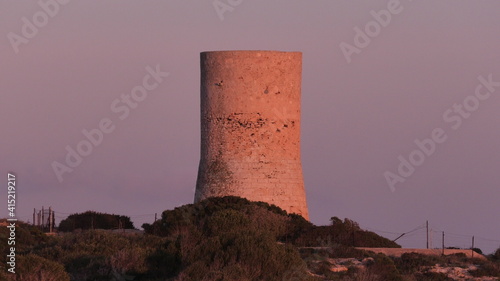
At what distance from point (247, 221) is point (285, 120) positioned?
4.55 m

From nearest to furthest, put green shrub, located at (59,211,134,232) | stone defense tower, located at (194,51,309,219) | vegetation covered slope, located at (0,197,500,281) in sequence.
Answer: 1. vegetation covered slope, located at (0,197,500,281)
2. stone defense tower, located at (194,51,309,219)
3. green shrub, located at (59,211,134,232)

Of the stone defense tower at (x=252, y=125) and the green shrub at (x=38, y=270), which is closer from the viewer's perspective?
the green shrub at (x=38, y=270)

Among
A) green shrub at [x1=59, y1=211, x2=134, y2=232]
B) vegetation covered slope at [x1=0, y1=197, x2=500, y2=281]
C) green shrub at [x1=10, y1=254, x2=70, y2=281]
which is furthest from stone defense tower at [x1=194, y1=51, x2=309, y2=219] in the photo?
green shrub at [x1=10, y1=254, x2=70, y2=281]

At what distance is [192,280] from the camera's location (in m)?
20.8

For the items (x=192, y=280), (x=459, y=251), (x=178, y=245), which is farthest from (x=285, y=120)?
(x=192, y=280)

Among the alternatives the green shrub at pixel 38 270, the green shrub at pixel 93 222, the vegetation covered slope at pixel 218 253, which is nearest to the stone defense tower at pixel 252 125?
the vegetation covered slope at pixel 218 253

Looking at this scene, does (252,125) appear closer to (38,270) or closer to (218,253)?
(218,253)

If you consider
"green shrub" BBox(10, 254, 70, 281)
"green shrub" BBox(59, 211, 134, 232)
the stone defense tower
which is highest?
the stone defense tower

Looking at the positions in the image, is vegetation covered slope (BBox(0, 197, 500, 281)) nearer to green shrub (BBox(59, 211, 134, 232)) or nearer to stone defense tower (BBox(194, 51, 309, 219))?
stone defense tower (BBox(194, 51, 309, 219))

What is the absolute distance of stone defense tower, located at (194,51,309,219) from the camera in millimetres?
32062

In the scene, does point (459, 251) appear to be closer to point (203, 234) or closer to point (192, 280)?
point (203, 234)

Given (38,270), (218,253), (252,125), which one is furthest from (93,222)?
(38,270)

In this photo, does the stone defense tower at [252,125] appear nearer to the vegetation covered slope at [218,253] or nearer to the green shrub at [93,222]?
the vegetation covered slope at [218,253]

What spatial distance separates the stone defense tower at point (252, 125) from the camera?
1262 inches
